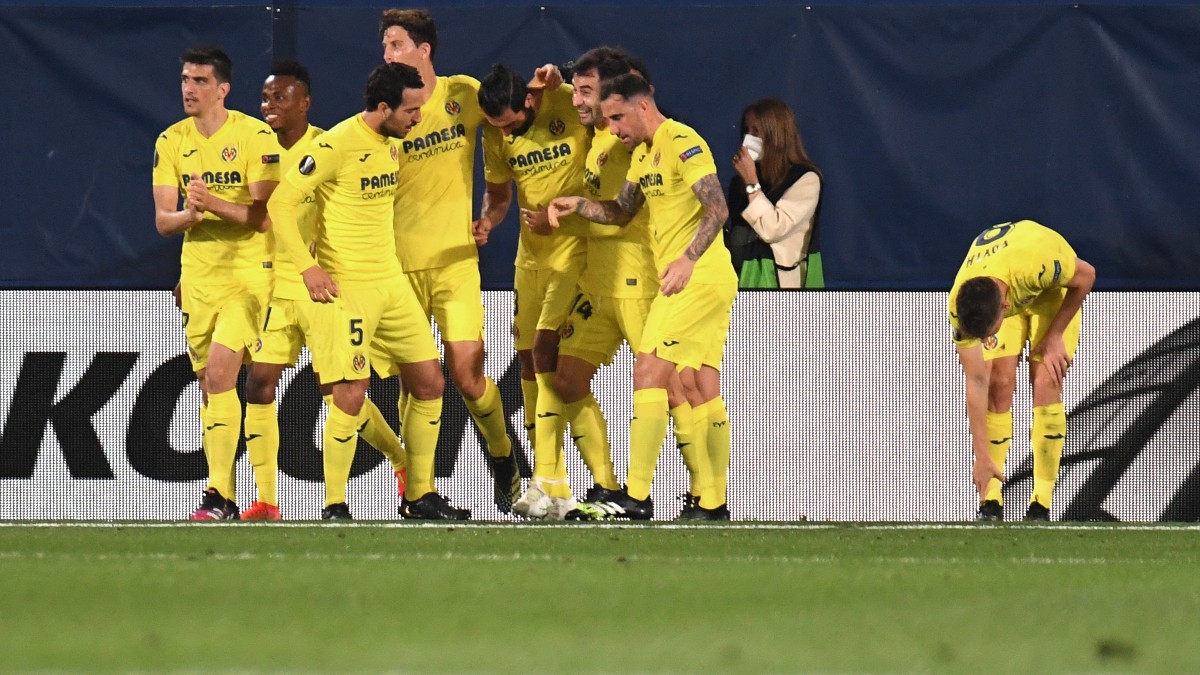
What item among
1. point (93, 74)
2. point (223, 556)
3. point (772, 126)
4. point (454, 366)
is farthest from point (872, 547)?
point (93, 74)

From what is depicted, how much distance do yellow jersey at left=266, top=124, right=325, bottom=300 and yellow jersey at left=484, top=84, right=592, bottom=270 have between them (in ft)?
2.53

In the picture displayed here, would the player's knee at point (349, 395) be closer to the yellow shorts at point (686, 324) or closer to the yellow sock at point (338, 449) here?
the yellow sock at point (338, 449)

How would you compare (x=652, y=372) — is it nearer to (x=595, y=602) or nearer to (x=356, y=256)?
(x=356, y=256)

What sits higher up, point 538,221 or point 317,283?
point 538,221

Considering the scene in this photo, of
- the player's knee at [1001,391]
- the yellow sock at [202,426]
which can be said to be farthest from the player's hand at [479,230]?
the player's knee at [1001,391]

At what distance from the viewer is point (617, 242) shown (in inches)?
313

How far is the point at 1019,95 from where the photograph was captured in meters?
10.2

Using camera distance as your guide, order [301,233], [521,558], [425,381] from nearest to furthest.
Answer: [521,558] → [301,233] → [425,381]

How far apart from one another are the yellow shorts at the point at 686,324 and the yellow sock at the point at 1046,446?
58.5 inches

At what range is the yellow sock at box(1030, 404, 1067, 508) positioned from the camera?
8.24 meters

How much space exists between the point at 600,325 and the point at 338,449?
1143 mm

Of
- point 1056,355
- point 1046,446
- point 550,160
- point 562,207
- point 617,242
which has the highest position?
point 550,160

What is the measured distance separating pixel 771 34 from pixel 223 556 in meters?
5.30

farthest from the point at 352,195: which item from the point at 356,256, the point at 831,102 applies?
the point at 831,102
